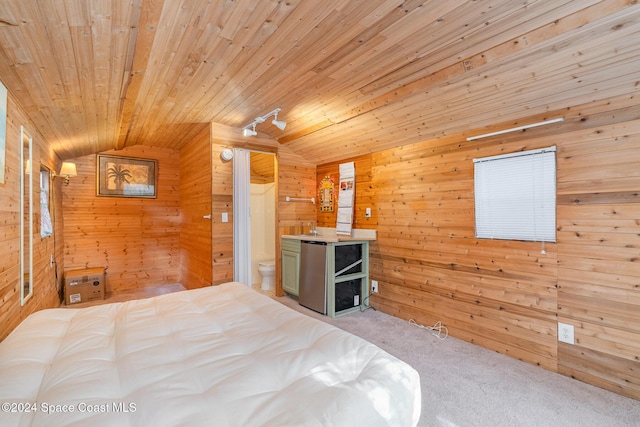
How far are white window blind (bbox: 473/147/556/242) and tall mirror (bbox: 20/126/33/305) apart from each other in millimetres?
3873

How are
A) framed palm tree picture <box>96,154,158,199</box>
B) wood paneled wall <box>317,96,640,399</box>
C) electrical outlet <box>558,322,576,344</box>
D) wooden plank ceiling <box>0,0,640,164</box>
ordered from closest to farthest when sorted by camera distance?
wooden plank ceiling <box>0,0,640,164</box> → wood paneled wall <box>317,96,640,399</box> → electrical outlet <box>558,322,576,344</box> → framed palm tree picture <box>96,154,158,199</box>

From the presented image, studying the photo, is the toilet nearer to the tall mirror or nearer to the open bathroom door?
the open bathroom door

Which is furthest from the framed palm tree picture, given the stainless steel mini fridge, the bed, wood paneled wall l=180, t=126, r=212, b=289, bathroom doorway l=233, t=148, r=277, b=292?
the bed

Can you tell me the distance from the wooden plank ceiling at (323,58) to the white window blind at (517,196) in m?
0.38

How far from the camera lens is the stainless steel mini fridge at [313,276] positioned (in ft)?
12.1

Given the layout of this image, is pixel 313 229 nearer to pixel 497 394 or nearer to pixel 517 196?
pixel 517 196

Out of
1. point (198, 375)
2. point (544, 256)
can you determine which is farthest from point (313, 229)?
point (198, 375)

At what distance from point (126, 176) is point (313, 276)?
3.58m

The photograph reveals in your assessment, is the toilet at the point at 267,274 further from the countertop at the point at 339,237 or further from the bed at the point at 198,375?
the bed at the point at 198,375

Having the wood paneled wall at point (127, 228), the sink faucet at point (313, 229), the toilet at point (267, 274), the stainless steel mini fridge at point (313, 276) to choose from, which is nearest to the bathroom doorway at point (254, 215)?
the toilet at point (267, 274)

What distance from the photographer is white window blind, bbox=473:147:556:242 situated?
2.48 meters

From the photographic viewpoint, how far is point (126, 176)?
15.9ft

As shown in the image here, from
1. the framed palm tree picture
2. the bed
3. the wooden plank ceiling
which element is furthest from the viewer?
the framed palm tree picture

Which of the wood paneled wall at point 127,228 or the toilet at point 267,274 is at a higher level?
the wood paneled wall at point 127,228
